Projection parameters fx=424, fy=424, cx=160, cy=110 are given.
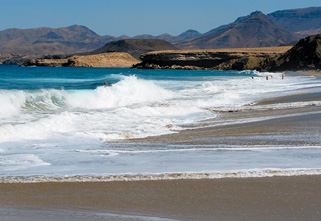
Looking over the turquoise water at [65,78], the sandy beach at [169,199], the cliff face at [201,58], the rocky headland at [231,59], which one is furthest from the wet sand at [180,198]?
the cliff face at [201,58]

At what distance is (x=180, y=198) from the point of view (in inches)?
193

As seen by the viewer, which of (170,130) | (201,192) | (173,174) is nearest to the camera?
(201,192)

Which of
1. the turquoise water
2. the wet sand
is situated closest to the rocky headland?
the turquoise water

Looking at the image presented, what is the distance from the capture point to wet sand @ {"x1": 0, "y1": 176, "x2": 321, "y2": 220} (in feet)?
14.4

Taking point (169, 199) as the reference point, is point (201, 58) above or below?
above

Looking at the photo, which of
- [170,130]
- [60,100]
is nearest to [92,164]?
[170,130]

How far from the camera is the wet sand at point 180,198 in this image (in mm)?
4395

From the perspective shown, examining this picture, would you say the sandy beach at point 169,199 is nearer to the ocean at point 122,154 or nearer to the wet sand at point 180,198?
the wet sand at point 180,198

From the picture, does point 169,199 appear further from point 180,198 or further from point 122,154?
point 122,154

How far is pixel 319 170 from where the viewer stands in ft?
19.7

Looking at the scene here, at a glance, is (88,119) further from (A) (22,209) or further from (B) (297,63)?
(B) (297,63)

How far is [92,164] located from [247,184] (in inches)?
102

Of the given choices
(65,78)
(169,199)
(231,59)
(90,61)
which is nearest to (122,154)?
(169,199)

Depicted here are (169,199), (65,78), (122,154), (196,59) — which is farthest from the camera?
(196,59)
